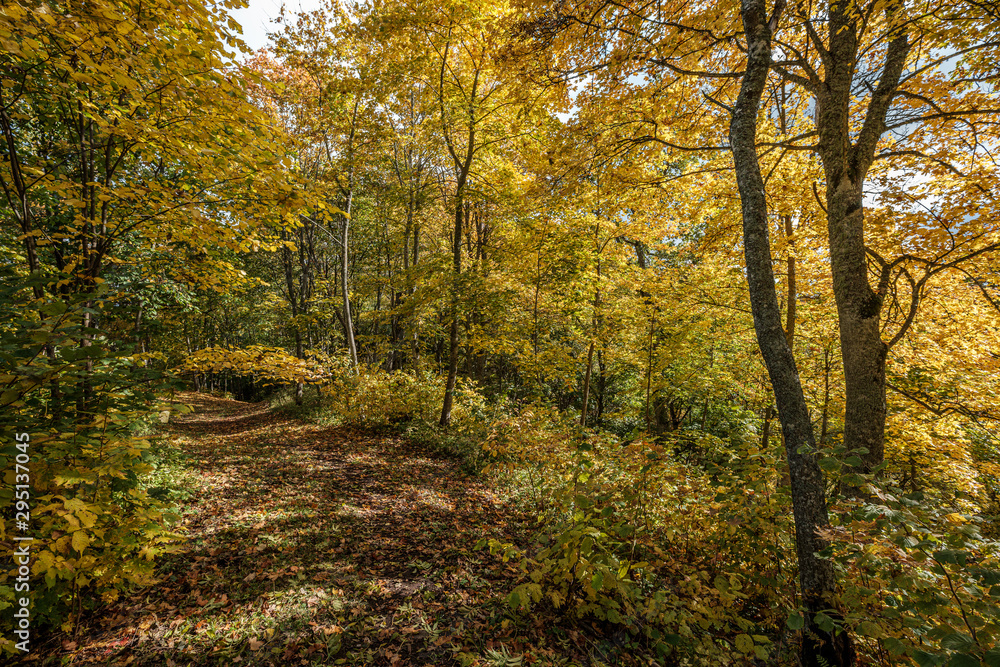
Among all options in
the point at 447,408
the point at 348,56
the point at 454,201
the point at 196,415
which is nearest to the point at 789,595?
the point at 447,408

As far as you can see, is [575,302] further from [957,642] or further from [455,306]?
[957,642]

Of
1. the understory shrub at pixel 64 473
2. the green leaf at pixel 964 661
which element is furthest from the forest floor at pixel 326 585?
the green leaf at pixel 964 661

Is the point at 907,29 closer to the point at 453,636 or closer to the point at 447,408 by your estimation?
the point at 453,636

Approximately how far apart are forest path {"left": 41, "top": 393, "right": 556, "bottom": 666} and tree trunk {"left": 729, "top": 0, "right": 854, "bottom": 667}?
236cm

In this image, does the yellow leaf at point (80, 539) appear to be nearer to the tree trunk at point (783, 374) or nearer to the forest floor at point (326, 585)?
the forest floor at point (326, 585)

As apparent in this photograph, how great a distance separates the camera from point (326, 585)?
362cm

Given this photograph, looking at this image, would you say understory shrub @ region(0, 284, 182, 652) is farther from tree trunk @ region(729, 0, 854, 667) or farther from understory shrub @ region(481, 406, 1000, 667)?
tree trunk @ region(729, 0, 854, 667)

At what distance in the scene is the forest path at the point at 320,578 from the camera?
9.31 ft

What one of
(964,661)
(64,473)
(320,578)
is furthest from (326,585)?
(964,661)

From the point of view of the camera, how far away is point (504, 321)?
363 inches

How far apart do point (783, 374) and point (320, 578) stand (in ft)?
16.3

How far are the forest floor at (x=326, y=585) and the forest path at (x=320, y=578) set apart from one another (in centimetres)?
1

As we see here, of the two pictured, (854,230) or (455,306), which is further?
(455,306)

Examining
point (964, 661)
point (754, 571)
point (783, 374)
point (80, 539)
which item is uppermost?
point (783, 374)
